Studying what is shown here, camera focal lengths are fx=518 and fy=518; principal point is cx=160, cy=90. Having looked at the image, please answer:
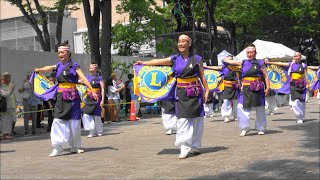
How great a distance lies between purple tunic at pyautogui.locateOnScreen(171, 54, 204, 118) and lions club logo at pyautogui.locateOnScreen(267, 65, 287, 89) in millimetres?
6415

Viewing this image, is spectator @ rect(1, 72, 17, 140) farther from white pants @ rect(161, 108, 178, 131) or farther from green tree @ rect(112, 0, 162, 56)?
green tree @ rect(112, 0, 162, 56)

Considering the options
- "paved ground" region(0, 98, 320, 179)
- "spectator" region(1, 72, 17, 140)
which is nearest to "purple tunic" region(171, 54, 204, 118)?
"paved ground" region(0, 98, 320, 179)

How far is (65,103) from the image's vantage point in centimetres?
973

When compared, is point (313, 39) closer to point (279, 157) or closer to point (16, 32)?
point (16, 32)

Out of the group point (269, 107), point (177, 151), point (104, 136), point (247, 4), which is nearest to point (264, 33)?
point (247, 4)

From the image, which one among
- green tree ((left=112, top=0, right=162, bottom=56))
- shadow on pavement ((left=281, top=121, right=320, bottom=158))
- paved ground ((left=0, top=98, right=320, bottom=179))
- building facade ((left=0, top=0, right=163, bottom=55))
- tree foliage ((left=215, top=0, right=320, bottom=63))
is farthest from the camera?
building facade ((left=0, top=0, right=163, bottom=55))

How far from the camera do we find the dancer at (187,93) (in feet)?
28.2

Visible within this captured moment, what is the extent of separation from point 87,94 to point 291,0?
92.5 feet

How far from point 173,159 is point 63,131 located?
242 cm

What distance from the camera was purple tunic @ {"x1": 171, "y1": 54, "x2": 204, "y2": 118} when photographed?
862 centimetres

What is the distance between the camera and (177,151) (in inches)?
374

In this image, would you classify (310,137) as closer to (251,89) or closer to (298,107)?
(251,89)

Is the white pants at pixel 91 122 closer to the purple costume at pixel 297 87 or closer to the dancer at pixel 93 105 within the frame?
the dancer at pixel 93 105

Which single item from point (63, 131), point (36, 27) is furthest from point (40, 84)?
point (36, 27)
